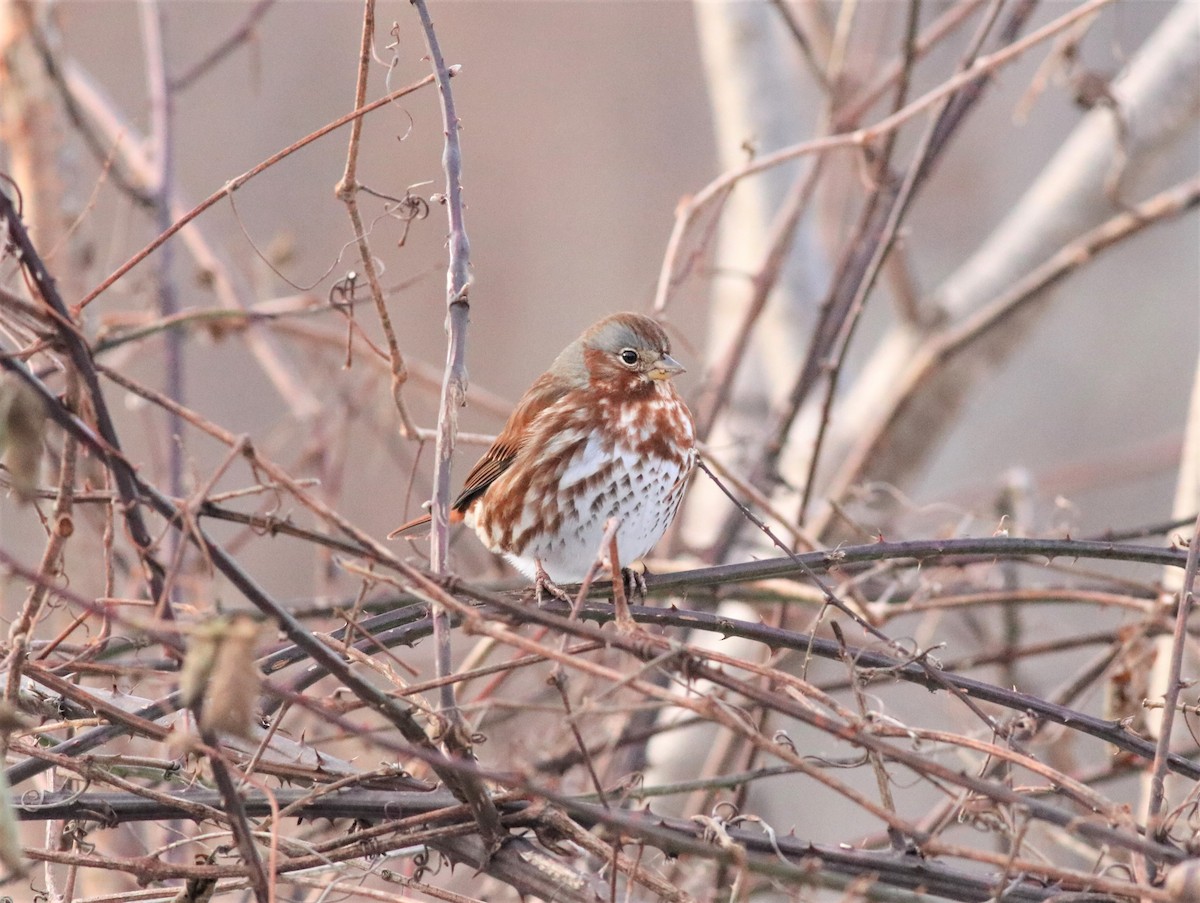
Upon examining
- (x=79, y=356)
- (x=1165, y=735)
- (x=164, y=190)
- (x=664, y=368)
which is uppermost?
(x=164, y=190)

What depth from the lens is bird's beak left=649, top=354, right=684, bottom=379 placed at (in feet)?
10.4

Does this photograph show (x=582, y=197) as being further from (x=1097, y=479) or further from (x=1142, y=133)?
(x=1142, y=133)

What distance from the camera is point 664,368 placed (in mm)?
3180

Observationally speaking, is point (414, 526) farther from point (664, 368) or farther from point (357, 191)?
point (357, 191)

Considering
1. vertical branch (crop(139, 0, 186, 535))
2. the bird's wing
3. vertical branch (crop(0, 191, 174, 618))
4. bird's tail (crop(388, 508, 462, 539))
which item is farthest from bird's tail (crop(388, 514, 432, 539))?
vertical branch (crop(0, 191, 174, 618))

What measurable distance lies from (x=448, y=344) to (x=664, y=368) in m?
1.34

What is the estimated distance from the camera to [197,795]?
6.03 feet

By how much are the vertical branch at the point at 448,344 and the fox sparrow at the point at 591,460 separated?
1057 millimetres

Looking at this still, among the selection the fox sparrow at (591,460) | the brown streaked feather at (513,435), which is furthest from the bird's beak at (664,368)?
the brown streaked feather at (513,435)

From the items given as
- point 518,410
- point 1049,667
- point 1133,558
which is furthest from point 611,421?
point 1049,667

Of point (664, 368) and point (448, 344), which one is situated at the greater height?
point (664, 368)

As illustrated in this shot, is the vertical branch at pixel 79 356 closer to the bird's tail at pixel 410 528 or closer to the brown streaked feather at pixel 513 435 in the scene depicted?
the bird's tail at pixel 410 528

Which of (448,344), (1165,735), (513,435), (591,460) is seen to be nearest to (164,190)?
(513,435)

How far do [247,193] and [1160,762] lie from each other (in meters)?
8.17
